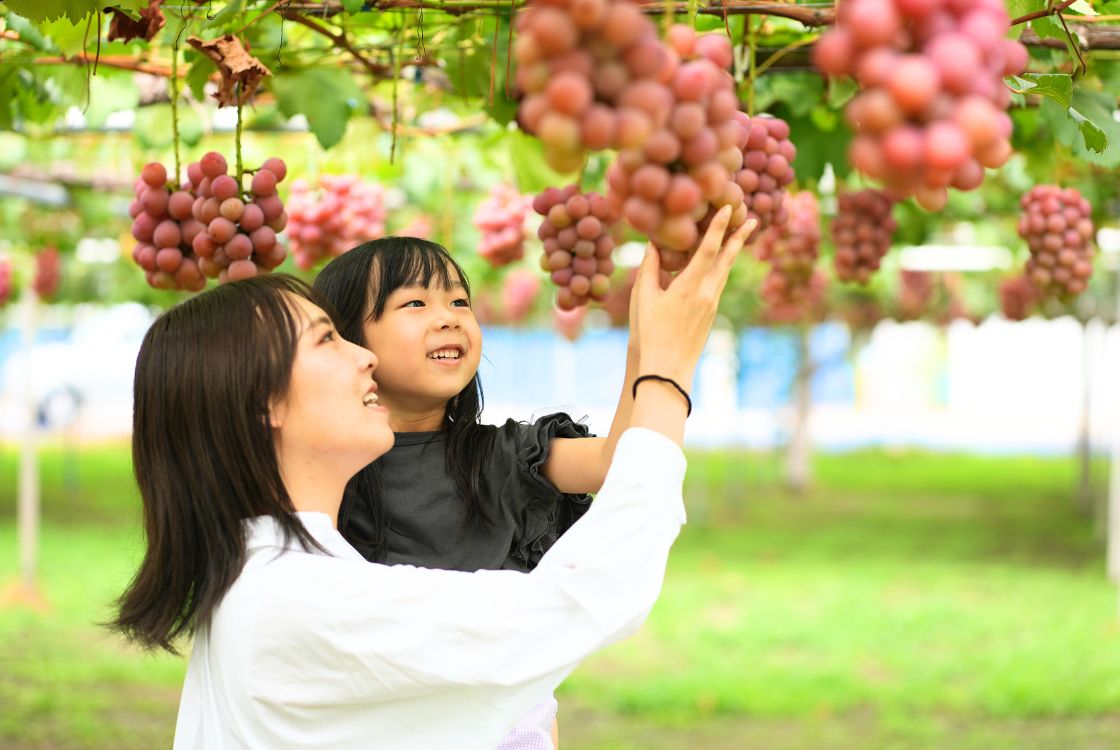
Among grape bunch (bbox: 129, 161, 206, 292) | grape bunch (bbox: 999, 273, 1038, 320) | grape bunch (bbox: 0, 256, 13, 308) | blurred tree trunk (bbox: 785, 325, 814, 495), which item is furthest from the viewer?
blurred tree trunk (bbox: 785, 325, 814, 495)

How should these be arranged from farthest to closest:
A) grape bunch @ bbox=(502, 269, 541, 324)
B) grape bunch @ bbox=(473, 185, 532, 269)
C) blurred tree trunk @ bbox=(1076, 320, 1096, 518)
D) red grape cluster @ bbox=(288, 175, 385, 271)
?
1. blurred tree trunk @ bbox=(1076, 320, 1096, 518)
2. grape bunch @ bbox=(502, 269, 541, 324)
3. grape bunch @ bbox=(473, 185, 532, 269)
4. red grape cluster @ bbox=(288, 175, 385, 271)

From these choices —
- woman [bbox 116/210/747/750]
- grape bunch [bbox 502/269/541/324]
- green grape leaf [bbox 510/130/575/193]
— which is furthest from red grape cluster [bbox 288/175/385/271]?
grape bunch [bbox 502/269/541/324]

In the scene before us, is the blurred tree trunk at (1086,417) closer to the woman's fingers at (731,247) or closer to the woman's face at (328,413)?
the woman's face at (328,413)

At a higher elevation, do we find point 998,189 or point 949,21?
point 998,189

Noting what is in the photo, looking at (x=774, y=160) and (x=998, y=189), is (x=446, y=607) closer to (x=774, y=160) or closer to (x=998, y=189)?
(x=774, y=160)

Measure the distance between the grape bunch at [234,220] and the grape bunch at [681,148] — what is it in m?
1.04

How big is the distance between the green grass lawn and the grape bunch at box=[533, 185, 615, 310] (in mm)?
779

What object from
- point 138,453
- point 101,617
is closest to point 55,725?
point 101,617

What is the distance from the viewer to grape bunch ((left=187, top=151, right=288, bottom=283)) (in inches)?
73.0

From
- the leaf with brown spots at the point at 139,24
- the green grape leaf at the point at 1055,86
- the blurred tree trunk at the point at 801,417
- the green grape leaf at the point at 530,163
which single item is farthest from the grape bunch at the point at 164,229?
the blurred tree trunk at the point at 801,417

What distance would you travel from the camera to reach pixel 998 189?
5883mm

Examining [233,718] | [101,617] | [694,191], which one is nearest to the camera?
[694,191]

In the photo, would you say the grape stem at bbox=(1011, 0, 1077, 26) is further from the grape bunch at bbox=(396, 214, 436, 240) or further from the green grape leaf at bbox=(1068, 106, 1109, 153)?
the grape bunch at bbox=(396, 214, 436, 240)

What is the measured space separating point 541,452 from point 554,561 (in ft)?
1.59
